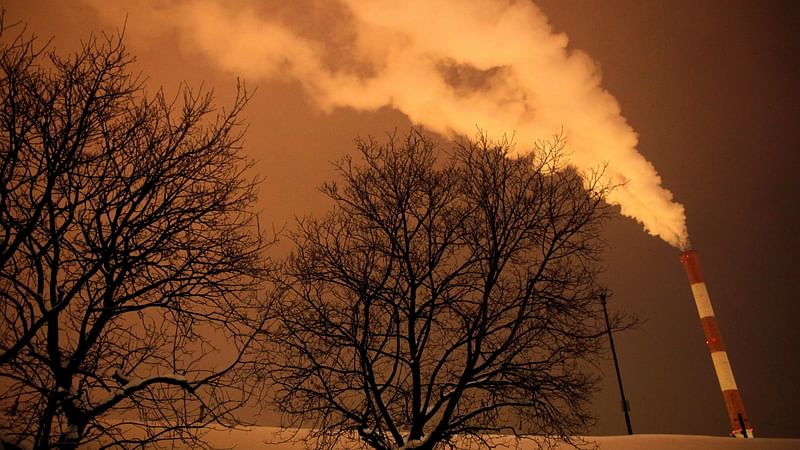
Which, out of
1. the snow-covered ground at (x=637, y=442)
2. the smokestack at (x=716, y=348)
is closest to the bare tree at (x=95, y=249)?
the snow-covered ground at (x=637, y=442)

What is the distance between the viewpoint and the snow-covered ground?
12.6 m

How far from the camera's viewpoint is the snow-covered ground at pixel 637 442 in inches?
498

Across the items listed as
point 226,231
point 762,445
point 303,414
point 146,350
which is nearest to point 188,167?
point 226,231

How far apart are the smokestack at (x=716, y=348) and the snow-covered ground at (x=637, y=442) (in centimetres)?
2049

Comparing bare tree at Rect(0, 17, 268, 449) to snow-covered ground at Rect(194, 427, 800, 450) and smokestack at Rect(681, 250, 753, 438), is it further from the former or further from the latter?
smokestack at Rect(681, 250, 753, 438)

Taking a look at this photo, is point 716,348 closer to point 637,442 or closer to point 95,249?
point 637,442

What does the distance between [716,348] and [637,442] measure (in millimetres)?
24411

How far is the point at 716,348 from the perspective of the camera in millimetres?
34562

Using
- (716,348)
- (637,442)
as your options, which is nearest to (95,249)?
(637,442)

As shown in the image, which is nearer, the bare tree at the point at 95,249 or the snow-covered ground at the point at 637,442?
the bare tree at the point at 95,249

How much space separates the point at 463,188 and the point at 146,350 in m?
6.39

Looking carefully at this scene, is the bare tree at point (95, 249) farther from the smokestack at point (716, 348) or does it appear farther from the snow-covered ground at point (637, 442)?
the smokestack at point (716, 348)

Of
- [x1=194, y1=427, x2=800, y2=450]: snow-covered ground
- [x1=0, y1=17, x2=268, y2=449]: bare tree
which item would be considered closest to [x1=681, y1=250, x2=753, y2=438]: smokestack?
[x1=194, y1=427, x2=800, y2=450]: snow-covered ground

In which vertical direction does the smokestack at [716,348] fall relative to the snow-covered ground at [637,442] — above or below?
above
